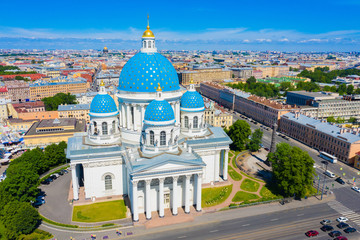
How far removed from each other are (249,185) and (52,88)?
14558 cm

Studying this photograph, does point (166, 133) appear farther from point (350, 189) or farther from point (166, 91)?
point (350, 189)

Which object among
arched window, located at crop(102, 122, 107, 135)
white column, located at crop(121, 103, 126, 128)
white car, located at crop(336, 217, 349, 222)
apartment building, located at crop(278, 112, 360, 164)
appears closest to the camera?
white car, located at crop(336, 217, 349, 222)

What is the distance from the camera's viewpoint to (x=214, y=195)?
58281 millimetres

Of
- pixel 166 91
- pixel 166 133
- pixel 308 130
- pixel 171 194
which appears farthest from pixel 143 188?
pixel 308 130

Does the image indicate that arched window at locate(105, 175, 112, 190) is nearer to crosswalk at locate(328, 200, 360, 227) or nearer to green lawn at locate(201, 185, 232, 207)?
green lawn at locate(201, 185, 232, 207)

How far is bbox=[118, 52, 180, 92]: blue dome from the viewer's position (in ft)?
186

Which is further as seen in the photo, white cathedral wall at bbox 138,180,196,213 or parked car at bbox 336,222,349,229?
white cathedral wall at bbox 138,180,196,213

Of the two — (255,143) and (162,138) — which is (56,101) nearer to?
(255,143)

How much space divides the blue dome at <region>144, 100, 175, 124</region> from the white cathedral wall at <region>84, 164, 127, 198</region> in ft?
43.0

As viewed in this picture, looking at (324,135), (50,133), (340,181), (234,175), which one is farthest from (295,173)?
(50,133)

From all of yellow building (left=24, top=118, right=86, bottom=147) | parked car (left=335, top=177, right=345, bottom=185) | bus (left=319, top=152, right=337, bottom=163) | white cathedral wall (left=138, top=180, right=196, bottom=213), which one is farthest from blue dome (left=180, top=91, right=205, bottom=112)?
yellow building (left=24, top=118, right=86, bottom=147)

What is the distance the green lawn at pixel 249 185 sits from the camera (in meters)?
61.1

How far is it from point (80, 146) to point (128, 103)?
520 inches

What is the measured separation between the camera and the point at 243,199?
2243 inches
